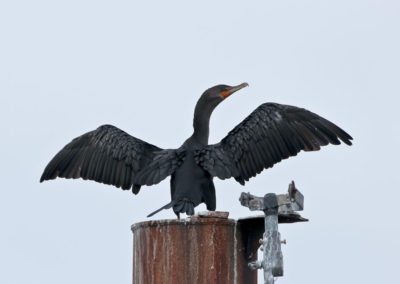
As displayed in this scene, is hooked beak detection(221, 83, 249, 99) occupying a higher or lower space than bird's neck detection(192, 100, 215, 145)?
higher

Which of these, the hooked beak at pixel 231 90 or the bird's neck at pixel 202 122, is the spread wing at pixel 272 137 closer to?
the bird's neck at pixel 202 122

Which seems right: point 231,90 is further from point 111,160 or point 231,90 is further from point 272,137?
point 111,160

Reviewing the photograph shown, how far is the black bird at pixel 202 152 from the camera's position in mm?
11398

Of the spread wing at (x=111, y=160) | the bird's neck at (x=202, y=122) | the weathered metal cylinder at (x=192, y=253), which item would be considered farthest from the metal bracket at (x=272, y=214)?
the bird's neck at (x=202, y=122)

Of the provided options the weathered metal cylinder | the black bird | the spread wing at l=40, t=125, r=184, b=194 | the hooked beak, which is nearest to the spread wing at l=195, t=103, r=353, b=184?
the black bird

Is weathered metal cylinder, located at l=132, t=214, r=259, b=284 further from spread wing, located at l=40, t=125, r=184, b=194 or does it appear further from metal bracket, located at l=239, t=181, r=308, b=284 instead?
spread wing, located at l=40, t=125, r=184, b=194

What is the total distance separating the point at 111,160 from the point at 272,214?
480 cm

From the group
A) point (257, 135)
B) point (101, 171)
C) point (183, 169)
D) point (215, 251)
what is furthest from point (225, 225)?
point (101, 171)

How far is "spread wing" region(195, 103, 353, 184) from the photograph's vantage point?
11.9 metres

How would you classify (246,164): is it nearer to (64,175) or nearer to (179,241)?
(64,175)

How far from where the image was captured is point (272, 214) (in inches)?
319

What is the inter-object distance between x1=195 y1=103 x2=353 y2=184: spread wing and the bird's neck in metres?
0.26

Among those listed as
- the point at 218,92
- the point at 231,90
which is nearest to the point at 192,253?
the point at 218,92

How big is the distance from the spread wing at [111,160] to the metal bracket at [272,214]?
3449mm
